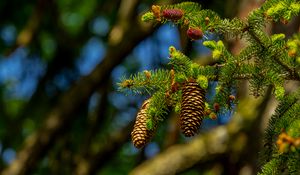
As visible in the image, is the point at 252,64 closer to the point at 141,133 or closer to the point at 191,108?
the point at 191,108

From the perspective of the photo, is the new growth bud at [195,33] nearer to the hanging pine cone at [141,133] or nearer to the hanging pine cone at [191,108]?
the hanging pine cone at [191,108]

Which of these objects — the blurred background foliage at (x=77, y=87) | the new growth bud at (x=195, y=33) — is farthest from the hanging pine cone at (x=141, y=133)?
the blurred background foliage at (x=77, y=87)

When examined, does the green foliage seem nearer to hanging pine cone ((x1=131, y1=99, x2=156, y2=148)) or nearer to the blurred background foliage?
hanging pine cone ((x1=131, y1=99, x2=156, y2=148))

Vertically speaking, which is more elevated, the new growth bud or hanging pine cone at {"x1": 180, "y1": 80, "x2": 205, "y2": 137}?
the new growth bud

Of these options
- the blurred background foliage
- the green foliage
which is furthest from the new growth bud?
the blurred background foliage

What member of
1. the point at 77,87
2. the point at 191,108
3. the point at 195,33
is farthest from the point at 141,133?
the point at 77,87

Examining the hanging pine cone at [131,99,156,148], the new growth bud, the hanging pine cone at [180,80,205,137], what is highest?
the new growth bud
